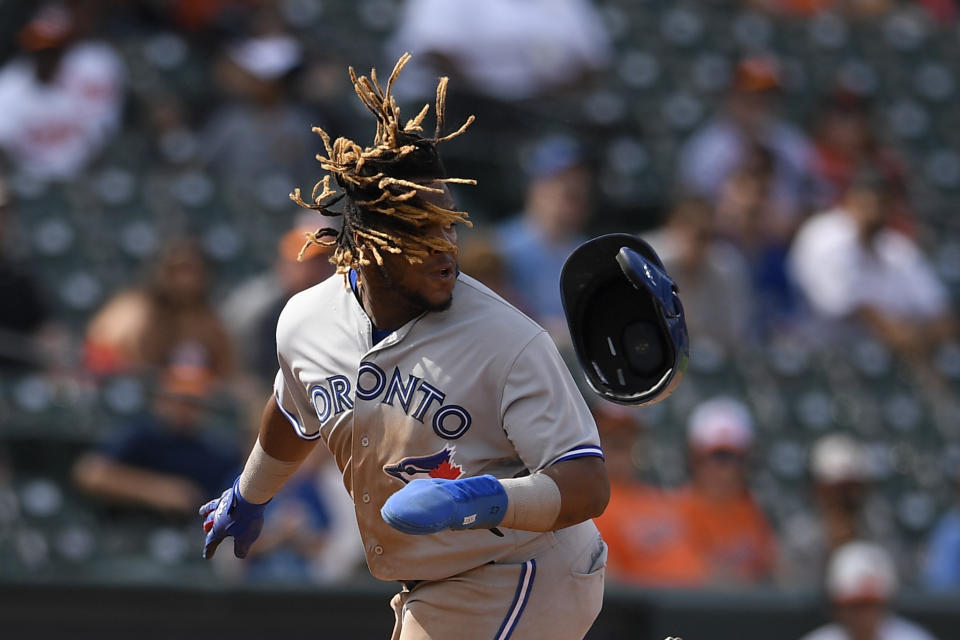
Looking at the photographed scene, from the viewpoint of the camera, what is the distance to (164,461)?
6324mm

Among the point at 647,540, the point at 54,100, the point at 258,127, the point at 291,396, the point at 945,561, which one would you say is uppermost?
the point at 291,396

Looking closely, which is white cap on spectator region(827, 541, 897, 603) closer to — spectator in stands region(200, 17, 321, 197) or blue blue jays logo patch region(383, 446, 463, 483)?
spectator in stands region(200, 17, 321, 197)

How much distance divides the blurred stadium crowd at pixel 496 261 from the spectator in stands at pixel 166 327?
0.01m

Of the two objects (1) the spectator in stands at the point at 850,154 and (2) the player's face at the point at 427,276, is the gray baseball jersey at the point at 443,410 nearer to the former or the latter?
(2) the player's face at the point at 427,276

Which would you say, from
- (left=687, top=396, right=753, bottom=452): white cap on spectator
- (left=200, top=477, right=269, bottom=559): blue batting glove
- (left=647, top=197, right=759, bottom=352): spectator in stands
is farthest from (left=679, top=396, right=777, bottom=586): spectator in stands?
(left=200, top=477, right=269, bottom=559): blue batting glove

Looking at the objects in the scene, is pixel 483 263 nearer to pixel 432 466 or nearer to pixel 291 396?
pixel 291 396

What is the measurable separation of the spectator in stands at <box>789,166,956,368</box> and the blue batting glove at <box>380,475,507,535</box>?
20.4ft

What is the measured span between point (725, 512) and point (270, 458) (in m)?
3.80

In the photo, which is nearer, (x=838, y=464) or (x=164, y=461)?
(x=164, y=461)

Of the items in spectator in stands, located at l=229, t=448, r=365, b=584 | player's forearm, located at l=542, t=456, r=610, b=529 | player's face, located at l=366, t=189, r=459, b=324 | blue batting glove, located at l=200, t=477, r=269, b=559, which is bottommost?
spectator in stands, located at l=229, t=448, r=365, b=584

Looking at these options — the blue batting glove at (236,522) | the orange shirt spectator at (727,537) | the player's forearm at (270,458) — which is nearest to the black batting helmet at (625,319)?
the player's forearm at (270,458)

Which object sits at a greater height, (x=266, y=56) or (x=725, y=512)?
(x=266, y=56)

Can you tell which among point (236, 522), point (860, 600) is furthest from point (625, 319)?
point (860, 600)

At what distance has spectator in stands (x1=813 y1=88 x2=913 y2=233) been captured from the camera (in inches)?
401
